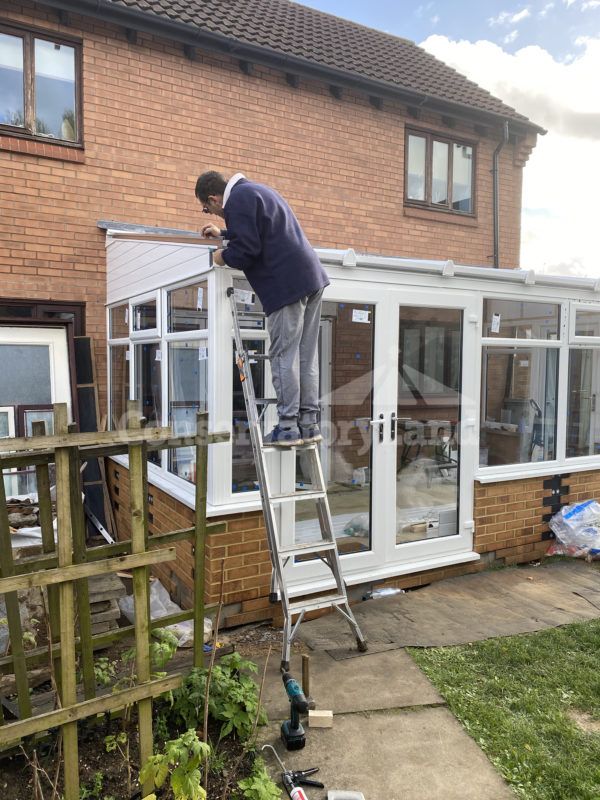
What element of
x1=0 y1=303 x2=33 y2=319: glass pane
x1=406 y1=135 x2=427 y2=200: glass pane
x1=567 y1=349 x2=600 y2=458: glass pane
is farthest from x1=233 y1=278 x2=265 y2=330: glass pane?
x1=406 y1=135 x2=427 y2=200: glass pane

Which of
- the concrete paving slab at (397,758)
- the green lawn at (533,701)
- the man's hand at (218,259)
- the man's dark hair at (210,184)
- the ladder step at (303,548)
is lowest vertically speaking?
the concrete paving slab at (397,758)

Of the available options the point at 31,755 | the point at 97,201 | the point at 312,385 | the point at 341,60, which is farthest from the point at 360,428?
the point at 341,60

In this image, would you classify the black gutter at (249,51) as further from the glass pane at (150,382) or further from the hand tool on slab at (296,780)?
the hand tool on slab at (296,780)

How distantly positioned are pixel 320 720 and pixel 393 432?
7.49 ft

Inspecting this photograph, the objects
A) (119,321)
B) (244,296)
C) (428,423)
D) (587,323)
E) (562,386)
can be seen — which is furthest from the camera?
(119,321)

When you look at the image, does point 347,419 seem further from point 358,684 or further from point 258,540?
point 358,684

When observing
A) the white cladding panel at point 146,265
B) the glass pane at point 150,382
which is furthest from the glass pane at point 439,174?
the glass pane at point 150,382

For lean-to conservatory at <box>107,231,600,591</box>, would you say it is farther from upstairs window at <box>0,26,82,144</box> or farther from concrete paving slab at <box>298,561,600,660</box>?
upstairs window at <box>0,26,82,144</box>

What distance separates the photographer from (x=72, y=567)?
218cm

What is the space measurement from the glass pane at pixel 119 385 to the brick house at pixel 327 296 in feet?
0.13

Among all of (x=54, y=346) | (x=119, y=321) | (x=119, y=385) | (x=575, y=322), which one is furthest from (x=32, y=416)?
(x=575, y=322)

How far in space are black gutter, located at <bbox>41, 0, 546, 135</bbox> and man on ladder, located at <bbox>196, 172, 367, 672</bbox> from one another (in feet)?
14.4

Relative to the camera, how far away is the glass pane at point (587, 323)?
5836 mm

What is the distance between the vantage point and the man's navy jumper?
3.23 meters
